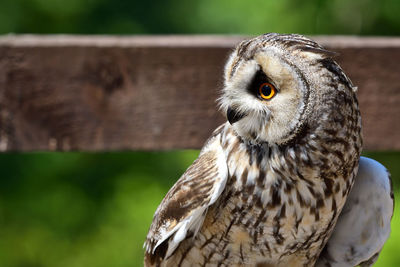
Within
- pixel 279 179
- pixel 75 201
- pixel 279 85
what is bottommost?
pixel 75 201

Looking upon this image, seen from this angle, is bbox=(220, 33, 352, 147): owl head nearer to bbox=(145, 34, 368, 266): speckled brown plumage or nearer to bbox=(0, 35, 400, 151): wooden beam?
bbox=(145, 34, 368, 266): speckled brown plumage

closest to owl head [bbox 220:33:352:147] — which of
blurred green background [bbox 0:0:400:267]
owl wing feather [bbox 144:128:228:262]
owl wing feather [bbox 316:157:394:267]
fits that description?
owl wing feather [bbox 144:128:228:262]

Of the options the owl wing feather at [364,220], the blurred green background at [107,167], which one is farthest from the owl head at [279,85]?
the blurred green background at [107,167]

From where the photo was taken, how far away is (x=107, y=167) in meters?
3.86

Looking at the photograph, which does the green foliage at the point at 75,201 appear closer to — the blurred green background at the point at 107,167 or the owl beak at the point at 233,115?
the blurred green background at the point at 107,167

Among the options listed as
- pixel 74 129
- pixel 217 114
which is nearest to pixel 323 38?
pixel 217 114

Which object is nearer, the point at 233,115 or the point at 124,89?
the point at 233,115

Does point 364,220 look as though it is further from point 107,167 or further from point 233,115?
point 107,167

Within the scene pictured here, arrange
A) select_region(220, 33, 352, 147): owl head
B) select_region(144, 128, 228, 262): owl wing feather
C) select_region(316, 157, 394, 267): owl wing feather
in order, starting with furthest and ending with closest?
1. select_region(316, 157, 394, 267): owl wing feather
2. select_region(144, 128, 228, 262): owl wing feather
3. select_region(220, 33, 352, 147): owl head

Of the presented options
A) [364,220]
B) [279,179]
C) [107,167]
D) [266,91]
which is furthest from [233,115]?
[107,167]

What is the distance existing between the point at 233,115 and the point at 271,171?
17cm

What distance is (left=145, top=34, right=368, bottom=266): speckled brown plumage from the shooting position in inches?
60.2

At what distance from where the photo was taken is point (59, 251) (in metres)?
3.74

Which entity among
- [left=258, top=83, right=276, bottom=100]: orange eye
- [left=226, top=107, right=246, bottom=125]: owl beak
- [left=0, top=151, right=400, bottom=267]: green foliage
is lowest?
[left=0, top=151, right=400, bottom=267]: green foliage
